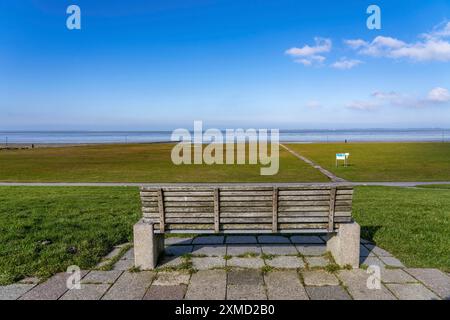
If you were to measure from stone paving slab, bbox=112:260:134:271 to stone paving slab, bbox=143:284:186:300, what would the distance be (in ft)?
2.77

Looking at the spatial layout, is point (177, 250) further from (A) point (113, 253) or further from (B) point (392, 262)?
(B) point (392, 262)

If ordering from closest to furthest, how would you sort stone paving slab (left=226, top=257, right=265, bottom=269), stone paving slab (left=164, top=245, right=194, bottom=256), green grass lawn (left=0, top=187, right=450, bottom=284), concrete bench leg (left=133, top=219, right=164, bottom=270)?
concrete bench leg (left=133, top=219, right=164, bottom=270) < stone paving slab (left=226, top=257, right=265, bottom=269) < green grass lawn (left=0, top=187, right=450, bottom=284) < stone paving slab (left=164, top=245, right=194, bottom=256)

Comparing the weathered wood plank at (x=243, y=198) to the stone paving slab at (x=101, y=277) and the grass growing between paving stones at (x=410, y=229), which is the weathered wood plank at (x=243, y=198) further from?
the grass growing between paving stones at (x=410, y=229)

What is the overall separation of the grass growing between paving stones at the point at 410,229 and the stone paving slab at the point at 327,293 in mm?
1598

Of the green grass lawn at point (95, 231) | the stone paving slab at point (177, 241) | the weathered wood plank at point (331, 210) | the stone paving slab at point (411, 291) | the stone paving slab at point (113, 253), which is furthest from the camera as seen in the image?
the stone paving slab at point (177, 241)

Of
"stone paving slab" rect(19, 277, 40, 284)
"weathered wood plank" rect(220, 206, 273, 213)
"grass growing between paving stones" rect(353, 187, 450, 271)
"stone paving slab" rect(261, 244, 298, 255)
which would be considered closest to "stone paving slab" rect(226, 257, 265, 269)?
"stone paving slab" rect(261, 244, 298, 255)

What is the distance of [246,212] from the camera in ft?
16.2

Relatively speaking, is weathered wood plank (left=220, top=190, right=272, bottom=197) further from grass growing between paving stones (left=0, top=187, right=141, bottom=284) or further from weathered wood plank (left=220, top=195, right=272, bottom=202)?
grass growing between paving stones (left=0, top=187, right=141, bottom=284)

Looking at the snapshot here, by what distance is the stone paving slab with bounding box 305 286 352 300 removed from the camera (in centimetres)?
401

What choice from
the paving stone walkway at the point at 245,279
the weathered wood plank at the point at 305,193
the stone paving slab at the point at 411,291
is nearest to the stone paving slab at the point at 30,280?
the paving stone walkway at the point at 245,279

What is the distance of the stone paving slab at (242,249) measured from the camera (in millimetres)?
5635

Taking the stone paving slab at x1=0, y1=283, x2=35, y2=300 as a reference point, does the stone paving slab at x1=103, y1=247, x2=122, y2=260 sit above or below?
below

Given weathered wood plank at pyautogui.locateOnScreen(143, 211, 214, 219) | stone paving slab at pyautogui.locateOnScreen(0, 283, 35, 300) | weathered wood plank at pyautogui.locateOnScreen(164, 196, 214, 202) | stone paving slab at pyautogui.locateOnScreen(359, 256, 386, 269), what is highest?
weathered wood plank at pyautogui.locateOnScreen(164, 196, 214, 202)
